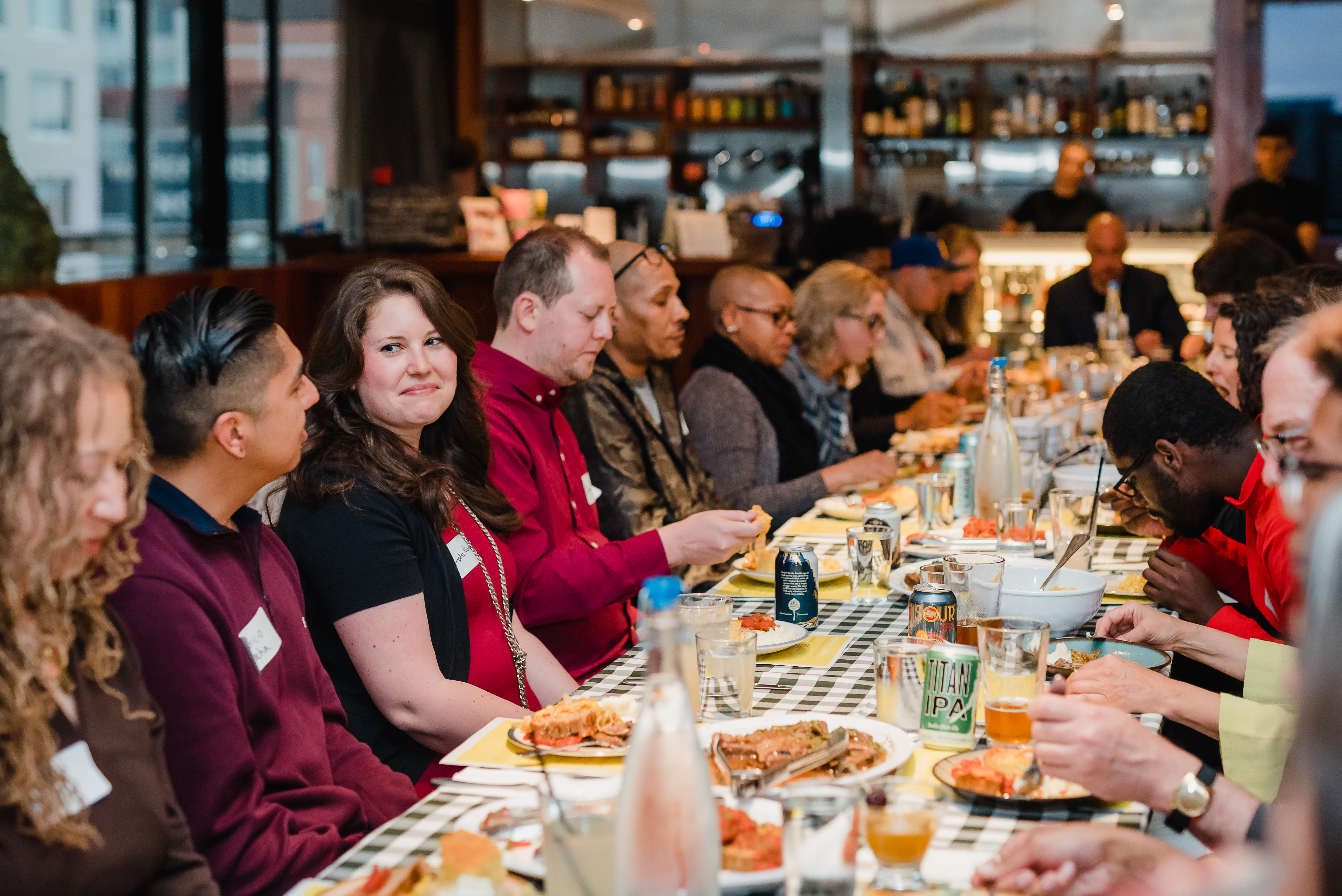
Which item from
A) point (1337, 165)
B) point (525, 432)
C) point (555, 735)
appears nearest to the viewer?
point (555, 735)

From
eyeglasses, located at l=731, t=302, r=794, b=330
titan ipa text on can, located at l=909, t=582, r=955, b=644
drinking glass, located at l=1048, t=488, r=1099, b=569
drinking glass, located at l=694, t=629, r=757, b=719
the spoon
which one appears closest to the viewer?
drinking glass, located at l=694, t=629, r=757, b=719

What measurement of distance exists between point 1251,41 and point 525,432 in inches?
290

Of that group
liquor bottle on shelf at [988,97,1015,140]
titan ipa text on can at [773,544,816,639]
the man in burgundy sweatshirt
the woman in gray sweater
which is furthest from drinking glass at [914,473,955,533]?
liquor bottle on shelf at [988,97,1015,140]

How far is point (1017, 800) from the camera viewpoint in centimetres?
133

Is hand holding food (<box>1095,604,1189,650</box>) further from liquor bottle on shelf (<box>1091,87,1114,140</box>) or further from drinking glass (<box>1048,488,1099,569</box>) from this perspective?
liquor bottle on shelf (<box>1091,87,1114,140</box>)

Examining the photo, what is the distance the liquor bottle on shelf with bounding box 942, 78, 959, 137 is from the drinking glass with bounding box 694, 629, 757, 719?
24.9 ft

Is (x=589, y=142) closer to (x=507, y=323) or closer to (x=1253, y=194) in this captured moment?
(x=1253, y=194)

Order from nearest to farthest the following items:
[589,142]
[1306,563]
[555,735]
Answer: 1. [1306,563]
2. [555,735]
3. [589,142]

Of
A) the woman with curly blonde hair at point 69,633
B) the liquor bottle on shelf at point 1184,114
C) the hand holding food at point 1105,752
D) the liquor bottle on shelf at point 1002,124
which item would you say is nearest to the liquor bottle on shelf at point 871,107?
the liquor bottle on shelf at point 1002,124

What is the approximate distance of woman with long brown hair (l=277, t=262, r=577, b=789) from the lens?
6.26 ft

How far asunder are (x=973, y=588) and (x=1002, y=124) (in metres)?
7.25

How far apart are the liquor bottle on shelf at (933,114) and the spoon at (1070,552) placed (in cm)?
671

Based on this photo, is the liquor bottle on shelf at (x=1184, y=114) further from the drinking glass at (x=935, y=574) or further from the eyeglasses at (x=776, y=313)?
the drinking glass at (x=935, y=574)

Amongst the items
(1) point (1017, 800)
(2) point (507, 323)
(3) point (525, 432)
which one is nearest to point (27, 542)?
(1) point (1017, 800)
